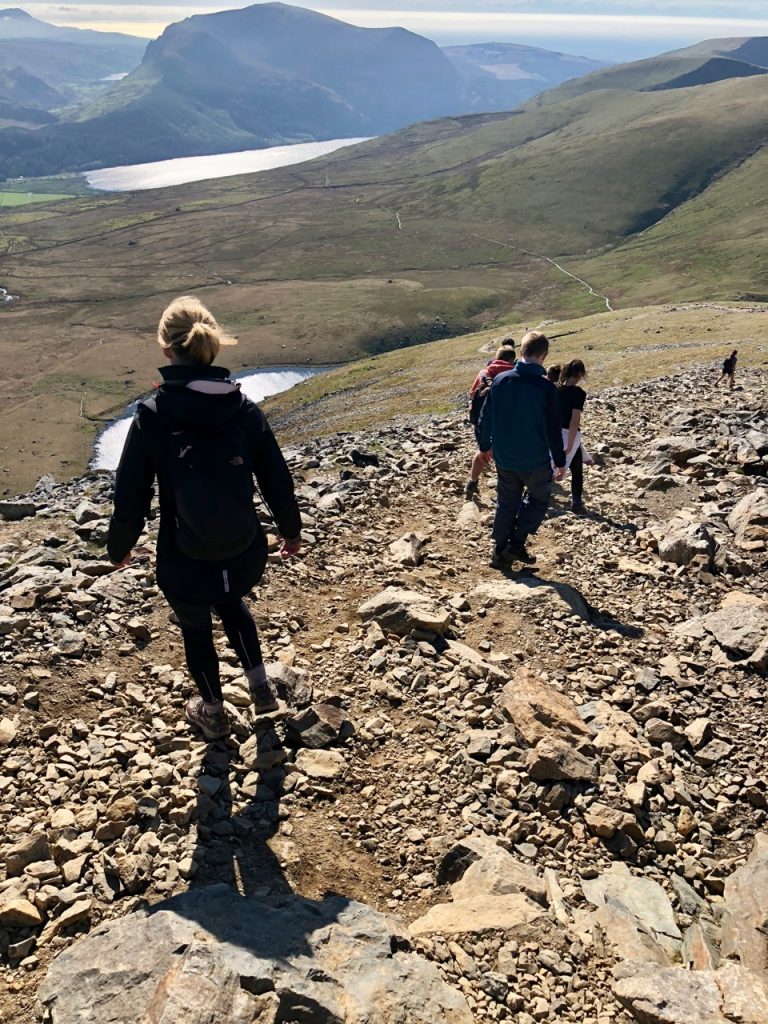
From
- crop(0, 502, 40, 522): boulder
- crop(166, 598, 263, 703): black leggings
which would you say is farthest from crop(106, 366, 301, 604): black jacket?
crop(0, 502, 40, 522): boulder

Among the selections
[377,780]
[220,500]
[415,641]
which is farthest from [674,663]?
[220,500]

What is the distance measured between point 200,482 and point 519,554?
8.30 meters

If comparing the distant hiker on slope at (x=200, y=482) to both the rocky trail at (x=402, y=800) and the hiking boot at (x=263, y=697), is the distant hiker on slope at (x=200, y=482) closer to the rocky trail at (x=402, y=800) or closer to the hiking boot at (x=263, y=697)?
the hiking boot at (x=263, y=697)

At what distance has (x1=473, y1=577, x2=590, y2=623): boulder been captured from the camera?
35.7ft

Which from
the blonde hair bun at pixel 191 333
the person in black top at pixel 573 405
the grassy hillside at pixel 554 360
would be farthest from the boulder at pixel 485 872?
the grassy hillside at pixel 554 360

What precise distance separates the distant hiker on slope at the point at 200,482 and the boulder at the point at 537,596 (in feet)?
16.5

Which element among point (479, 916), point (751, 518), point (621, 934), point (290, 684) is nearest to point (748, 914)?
point (621, 934)

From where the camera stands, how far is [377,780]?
24.3 ft

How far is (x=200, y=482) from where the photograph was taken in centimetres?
607

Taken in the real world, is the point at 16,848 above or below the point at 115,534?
below

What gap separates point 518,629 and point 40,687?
6389 millimetres

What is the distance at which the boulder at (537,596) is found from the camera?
10.9 metres

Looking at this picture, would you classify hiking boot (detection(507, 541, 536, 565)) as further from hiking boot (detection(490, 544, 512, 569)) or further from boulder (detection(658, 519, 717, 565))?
boulder (detection(658, 519, 717, 565))

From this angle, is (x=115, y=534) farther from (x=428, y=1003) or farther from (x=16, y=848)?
(x=428, y=1003)
